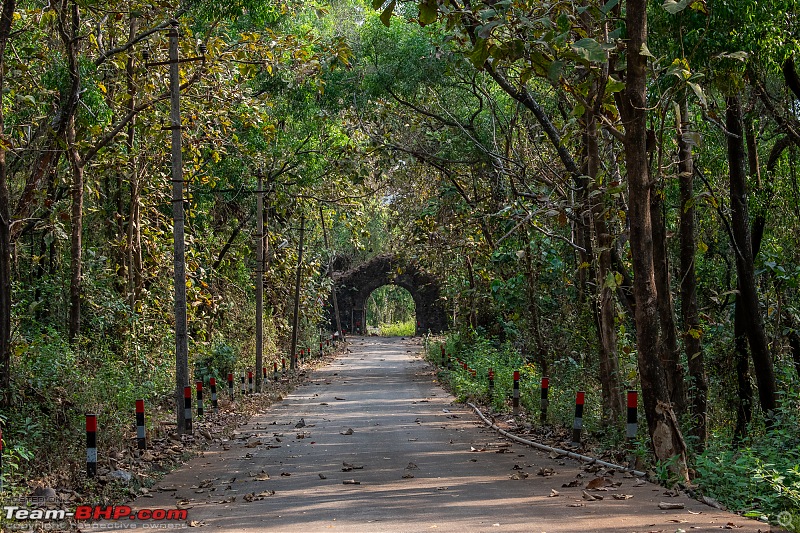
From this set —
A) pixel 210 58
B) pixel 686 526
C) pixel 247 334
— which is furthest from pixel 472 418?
pixel 247 334

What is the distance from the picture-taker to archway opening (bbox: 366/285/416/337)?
6991 cm

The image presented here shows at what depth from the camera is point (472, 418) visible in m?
15.8

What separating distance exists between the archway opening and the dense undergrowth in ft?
154

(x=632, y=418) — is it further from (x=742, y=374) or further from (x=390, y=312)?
(x=390, y=312)

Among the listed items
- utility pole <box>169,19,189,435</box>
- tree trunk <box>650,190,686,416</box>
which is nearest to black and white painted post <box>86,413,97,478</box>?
utility pole <box>169,19,189,435</box>

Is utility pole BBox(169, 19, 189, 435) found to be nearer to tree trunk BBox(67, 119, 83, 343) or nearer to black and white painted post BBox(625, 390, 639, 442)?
tree trunk BBox(67, 119, 83, 343)

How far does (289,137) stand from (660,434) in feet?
53.9

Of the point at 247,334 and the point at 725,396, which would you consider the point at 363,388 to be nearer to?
the point at 247,334

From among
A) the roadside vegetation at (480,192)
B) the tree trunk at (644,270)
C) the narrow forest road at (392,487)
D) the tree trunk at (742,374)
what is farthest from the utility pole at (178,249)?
the tree trunk at (742,374)

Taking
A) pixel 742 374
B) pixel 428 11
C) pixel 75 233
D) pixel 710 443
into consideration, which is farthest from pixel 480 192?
pixel 428 11

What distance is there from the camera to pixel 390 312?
78938mm

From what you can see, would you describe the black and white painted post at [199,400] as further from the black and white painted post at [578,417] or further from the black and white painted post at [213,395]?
the black and white painted post at [578,417]

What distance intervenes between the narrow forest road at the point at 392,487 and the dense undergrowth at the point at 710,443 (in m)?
0.38

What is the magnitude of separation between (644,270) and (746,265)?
11.4 feet
